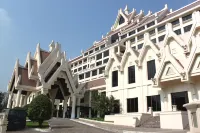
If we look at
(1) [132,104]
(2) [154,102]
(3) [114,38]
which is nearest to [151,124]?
(2) [154,102]

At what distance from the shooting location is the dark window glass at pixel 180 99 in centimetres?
2015

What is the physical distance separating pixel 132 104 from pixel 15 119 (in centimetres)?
1540

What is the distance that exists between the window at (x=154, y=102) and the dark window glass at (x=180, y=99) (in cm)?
203

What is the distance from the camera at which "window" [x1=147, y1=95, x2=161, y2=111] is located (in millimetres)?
22522

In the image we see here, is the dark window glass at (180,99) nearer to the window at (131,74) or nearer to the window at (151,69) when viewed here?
the window at (151,69)

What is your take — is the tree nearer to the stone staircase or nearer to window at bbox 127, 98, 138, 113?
the stone staircase

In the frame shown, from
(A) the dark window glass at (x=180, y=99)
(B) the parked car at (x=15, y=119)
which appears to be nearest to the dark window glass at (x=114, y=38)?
(A) the dark window glass at (x=180, y=99)

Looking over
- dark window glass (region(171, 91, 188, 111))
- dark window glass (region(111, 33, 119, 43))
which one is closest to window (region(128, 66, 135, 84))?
dark window glass (region(171, 91, 188, 111))

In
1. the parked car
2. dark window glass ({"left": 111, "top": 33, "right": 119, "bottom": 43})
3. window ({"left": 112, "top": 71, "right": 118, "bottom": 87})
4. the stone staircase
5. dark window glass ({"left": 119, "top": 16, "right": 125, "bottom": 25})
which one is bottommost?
the stone staircase

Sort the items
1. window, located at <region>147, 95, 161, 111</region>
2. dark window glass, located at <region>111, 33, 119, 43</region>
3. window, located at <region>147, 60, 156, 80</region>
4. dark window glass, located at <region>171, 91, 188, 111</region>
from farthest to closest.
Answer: dark window glass, located at <region>111, 33, 119, 43</region> → window, located at <region>147, 60, 156, 80</region> → window, located at <region>147, 95, 161, 111</region> → dark window glass, located at <region>171, 91, 188, 111</region>

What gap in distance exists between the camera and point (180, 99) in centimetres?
2056

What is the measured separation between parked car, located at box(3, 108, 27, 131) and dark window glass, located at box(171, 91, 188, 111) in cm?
1584

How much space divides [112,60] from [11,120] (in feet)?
62.3

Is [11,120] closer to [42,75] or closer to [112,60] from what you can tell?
[42,75]
